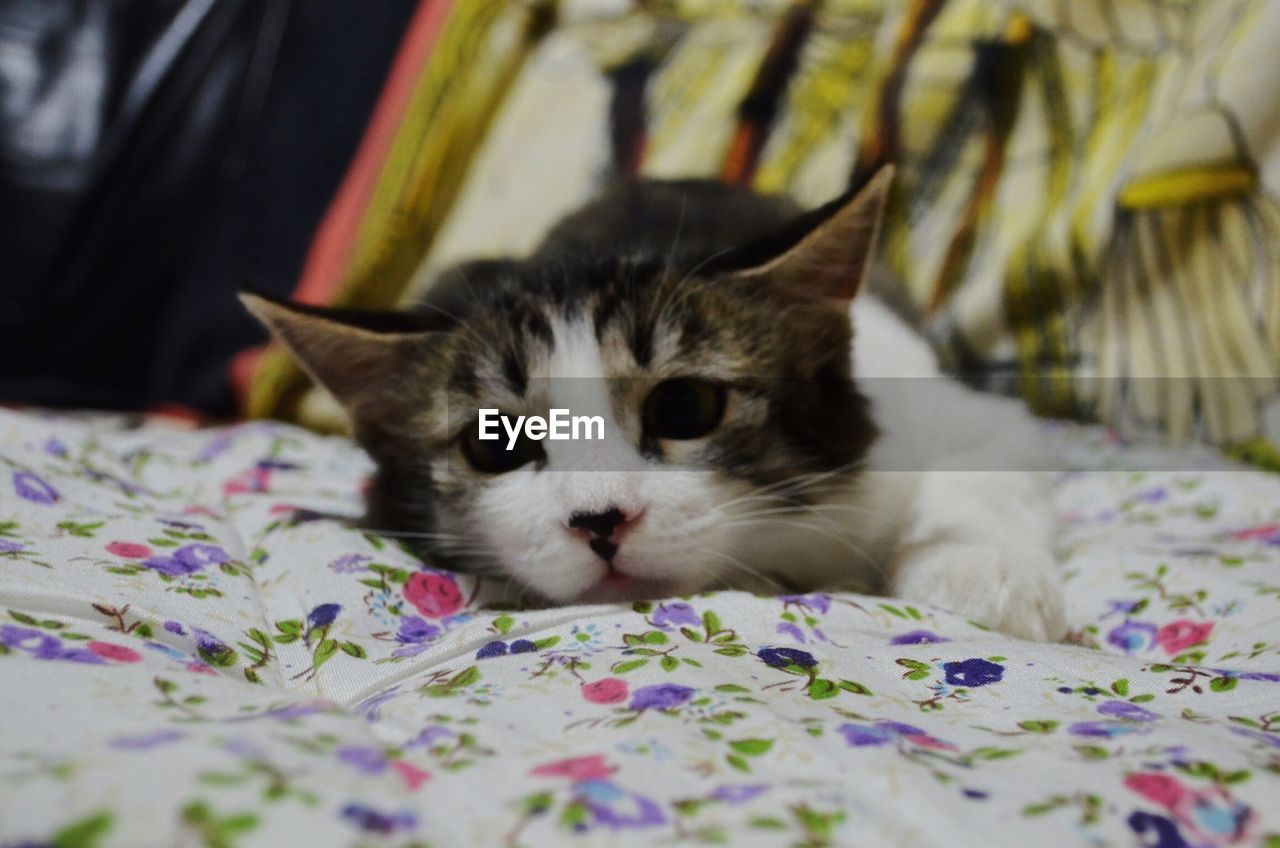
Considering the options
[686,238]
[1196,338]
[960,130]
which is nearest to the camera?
[686,238]

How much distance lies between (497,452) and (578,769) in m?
0.53

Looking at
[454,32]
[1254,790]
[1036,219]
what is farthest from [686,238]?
[454,32]

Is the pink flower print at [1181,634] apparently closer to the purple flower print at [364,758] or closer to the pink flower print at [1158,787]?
the pink flower print at [1158,787]

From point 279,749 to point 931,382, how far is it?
3.72 ft

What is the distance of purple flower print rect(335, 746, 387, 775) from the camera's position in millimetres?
480

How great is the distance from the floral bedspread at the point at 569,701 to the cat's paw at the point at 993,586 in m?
0.05

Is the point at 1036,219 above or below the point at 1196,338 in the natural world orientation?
above

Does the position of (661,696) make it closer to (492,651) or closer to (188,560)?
(492,651)

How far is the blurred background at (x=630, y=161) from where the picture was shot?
4.82ft

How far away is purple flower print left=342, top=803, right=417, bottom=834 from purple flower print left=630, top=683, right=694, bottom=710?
0.22 metres

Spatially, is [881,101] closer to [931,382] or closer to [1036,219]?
[1036,219]

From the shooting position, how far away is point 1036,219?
1.69 metres

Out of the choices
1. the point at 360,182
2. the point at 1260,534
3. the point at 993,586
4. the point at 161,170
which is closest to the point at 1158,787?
the point at 993,586

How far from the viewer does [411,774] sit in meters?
0.50
